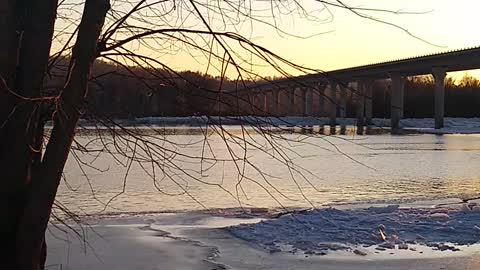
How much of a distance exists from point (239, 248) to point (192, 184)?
27.7ft

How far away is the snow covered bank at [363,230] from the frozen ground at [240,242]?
2cm

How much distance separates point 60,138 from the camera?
4.88 metres

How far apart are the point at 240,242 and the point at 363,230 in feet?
7.19

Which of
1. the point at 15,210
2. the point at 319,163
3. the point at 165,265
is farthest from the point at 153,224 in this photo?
the point at 319,163

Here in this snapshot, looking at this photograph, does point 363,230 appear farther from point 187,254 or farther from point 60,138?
point 60,138

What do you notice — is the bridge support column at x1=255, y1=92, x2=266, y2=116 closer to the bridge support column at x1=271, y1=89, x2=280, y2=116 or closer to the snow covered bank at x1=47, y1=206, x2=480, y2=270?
the bridge support column at x1=271, y1=89, x2=280, y2=116

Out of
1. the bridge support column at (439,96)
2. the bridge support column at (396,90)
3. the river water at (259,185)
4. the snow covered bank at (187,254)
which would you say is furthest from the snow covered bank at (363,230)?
the bridge support column at (396,90)

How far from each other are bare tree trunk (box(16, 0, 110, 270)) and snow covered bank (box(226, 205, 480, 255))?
5481 millimetres

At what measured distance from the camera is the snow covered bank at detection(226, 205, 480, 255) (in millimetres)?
10508

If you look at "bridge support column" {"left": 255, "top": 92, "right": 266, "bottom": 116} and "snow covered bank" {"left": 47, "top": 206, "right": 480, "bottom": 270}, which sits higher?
"bridge support column" {"left": 255, "top": 92, "right": 266, "bottom": 116}

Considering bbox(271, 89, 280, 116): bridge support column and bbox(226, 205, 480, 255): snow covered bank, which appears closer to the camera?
bbox(271, 89, 280, 116): bridge support column

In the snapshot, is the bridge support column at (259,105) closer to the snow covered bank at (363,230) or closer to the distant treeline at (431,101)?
the snow covered bank at (363,230)

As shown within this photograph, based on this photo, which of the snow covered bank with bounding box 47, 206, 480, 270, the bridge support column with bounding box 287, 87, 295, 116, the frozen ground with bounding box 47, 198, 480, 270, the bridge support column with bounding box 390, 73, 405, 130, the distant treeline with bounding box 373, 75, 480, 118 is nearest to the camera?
the bridge support column with bounding box 287, 87, 295, 116

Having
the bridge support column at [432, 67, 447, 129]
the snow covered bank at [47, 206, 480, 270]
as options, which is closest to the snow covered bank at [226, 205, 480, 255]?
the snow covered bank at [47, 206, 480, 270]
